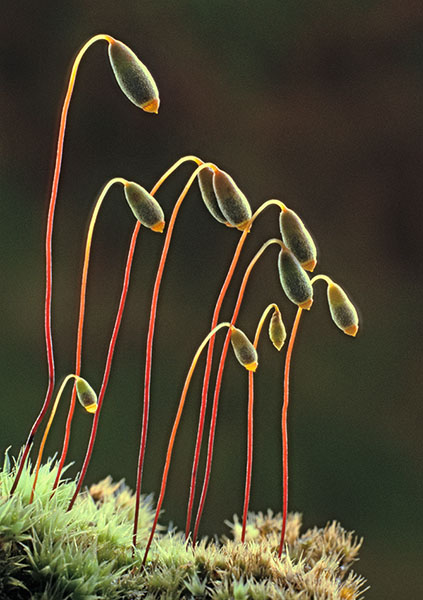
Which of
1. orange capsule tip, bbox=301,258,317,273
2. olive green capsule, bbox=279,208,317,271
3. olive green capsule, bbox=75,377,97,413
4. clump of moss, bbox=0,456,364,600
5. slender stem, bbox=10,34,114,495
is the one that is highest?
olive green capsule, bbox=279,208,317,271

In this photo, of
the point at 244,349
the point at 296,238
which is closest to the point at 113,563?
the point at 244,349

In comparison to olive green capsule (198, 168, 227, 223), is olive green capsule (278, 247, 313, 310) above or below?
below

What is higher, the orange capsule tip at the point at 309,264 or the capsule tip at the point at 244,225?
the orange capsule tip at the point at 309,264

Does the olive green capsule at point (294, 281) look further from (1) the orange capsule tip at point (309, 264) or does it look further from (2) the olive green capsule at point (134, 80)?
(2) the olive green capsule at point (134, 80)

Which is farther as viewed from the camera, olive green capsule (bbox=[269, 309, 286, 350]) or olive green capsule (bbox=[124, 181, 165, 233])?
olive green capsule (bbox=[269, 309, 286, 350])

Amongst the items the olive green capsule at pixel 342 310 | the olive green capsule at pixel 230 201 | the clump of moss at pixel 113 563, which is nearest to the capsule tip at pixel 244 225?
the olive green capsule at pixel 230 201

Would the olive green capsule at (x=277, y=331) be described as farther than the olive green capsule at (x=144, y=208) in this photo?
Yes

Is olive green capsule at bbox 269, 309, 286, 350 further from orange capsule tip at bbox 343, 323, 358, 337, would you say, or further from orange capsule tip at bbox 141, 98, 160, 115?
orange capsule tip at bbox 141, 98, 160, 115

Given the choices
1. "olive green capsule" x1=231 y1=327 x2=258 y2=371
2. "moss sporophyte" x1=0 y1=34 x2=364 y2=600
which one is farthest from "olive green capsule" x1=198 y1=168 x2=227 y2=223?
"olive green capsule" x1=231 y1=327 x2=258 y2=371
